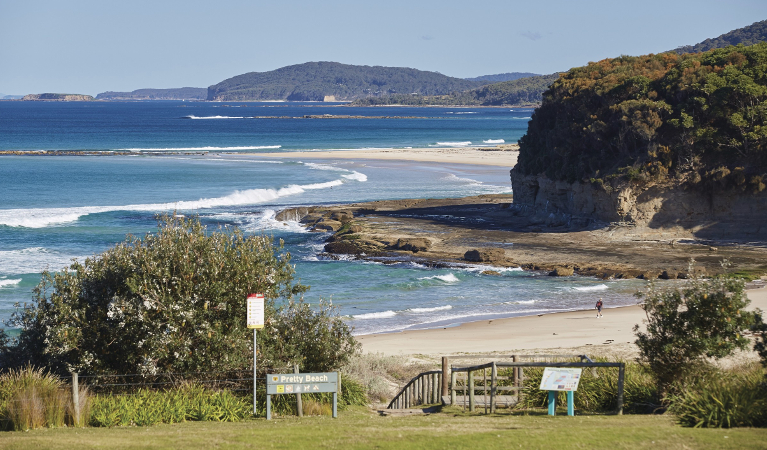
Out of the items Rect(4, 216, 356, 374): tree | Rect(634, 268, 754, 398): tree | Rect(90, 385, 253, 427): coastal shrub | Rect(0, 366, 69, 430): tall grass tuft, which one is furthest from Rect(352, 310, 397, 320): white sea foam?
Rect(634, 268, 754, 398): tree

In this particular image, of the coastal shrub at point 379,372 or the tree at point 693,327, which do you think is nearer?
the tree at point 693,327

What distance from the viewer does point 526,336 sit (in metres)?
24.3

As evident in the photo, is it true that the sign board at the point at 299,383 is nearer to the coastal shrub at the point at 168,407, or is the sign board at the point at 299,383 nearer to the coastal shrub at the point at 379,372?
the coastal shrub at the point at 168,407

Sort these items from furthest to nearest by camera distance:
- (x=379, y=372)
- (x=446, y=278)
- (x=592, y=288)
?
(x=446, y=278)
(x=592, y=288)
(x=379, y=372)

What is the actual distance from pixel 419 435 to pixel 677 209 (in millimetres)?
31860

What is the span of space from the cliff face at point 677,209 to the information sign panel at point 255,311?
30.0 metres

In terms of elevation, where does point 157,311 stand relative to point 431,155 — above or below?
below

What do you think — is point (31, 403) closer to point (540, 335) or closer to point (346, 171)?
point (540, 335)

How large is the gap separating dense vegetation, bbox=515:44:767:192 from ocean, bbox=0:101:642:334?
9727mm

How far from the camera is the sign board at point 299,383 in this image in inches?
505

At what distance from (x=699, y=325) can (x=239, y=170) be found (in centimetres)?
6973

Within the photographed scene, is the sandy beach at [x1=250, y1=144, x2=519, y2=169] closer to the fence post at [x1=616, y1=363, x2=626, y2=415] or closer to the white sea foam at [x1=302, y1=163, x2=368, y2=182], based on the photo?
the white sea foam at [x1=302, y1=163, x2=368, y2=182]

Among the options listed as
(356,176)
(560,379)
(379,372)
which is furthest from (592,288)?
(356,176)

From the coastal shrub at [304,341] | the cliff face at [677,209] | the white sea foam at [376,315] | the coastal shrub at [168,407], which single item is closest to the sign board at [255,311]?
the coastal shrub at [168,407]
